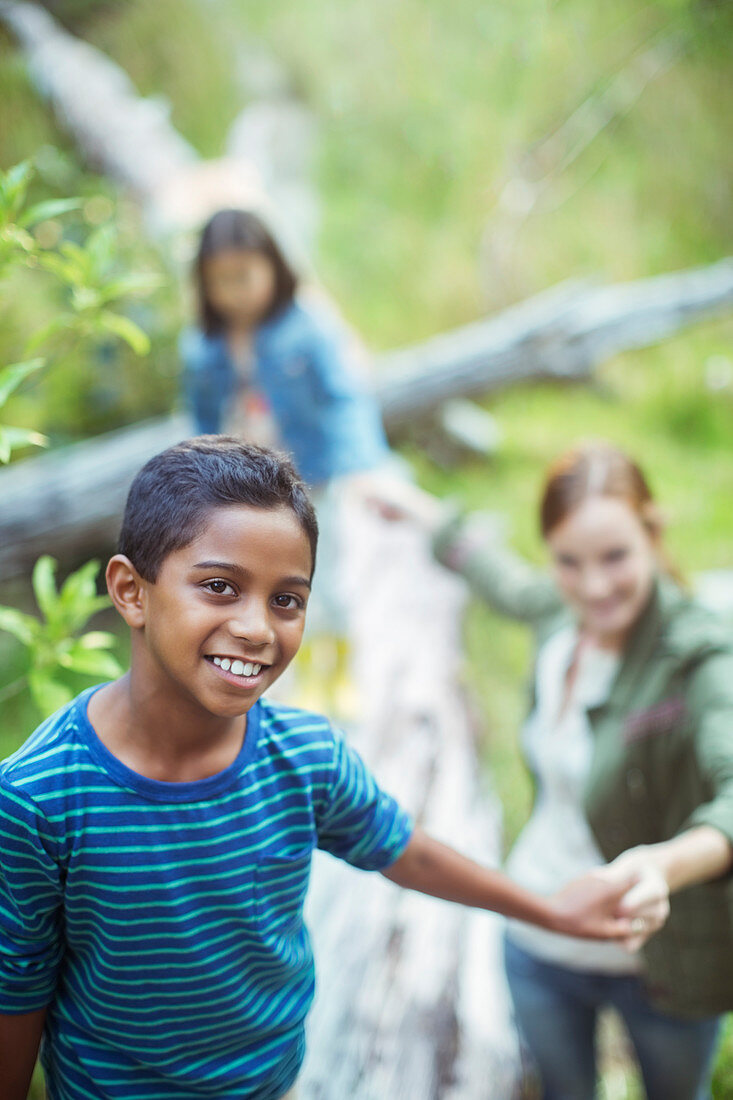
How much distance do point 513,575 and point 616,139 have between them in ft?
16.9

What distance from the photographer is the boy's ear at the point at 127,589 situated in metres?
0.91

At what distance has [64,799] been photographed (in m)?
0.87

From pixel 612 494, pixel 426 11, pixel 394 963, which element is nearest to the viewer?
Result: pixel 612 494

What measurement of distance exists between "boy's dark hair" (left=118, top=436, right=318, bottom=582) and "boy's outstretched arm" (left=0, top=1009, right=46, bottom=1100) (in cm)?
48

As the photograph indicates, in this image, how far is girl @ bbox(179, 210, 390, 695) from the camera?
2.54 m

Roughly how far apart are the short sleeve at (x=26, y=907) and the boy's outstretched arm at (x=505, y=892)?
1.26 feet

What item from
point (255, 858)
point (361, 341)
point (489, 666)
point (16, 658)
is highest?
point (361, 341)

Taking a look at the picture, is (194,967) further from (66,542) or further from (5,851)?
(66,542)

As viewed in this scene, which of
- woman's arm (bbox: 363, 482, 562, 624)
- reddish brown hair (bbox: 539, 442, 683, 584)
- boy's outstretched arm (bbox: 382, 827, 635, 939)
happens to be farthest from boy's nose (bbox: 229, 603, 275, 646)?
woman's arm (bbox: 363, 482, 562, 624)

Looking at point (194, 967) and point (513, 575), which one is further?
point (513, 575)

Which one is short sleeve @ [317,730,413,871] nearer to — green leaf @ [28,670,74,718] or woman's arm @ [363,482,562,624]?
green leaf @ [28,670,74,718]

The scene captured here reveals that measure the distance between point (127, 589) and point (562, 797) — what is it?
0.96 m

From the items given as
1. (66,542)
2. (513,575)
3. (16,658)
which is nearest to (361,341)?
(66,542)

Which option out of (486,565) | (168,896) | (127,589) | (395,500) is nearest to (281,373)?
(395,500)
